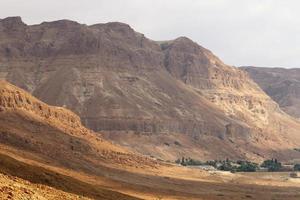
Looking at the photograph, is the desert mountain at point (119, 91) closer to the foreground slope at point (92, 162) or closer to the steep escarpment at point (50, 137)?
the foreground slope at point (92, 162)

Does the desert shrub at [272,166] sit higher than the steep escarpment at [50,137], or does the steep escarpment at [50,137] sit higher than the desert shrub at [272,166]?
the steep escarpment at [50,137]

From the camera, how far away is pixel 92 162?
93.3 metres

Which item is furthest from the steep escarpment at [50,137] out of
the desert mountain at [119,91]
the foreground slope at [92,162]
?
the desert mountain at [119,91]

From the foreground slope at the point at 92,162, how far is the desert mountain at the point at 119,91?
44.1m

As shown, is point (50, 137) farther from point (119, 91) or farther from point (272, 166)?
point (119, 91)

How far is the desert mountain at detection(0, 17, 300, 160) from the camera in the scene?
6407 inches

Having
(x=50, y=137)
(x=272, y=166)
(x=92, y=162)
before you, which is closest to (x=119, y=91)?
(x=272, y=166)

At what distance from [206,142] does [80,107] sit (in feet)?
120

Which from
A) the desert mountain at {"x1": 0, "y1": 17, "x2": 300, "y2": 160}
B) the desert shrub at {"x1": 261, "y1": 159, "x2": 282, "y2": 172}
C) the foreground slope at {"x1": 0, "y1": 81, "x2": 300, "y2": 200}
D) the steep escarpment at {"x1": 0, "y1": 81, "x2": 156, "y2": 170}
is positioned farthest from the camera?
the desert mountain at {"x1": 0, "y1": 17, "x2": 300, "y2": 160}

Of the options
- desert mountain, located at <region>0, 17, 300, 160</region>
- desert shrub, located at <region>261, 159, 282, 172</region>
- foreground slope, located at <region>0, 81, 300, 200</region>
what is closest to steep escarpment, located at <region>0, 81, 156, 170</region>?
foreground slope, located at <region>0, 81, 300, 200</region>

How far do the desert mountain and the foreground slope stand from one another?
145ft

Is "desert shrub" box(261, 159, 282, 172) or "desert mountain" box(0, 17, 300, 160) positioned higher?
"desert mountain" box(0, 17, 300, 160)

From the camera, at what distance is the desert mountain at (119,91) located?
163 m

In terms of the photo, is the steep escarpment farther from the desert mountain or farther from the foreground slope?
the desert mountain
